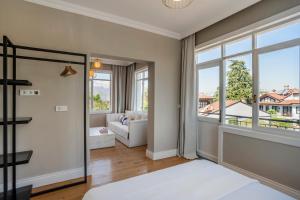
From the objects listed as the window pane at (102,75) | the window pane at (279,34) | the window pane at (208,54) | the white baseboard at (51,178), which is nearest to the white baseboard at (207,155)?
the window pane at (208,54)

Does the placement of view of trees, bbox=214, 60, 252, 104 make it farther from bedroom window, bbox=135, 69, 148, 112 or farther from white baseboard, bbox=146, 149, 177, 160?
bedroom window, bbox=135, 69, 148, 112

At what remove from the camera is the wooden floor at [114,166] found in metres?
2.30

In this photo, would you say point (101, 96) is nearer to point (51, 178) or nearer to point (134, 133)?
point (134, 133)

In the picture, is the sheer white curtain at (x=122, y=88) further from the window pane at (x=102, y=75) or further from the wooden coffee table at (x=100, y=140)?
the wooden coffee table at (x=100, y=140)

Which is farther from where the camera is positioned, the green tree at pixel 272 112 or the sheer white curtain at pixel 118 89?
the sheer white curtain at pixel 118 89

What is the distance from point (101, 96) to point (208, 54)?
459cm

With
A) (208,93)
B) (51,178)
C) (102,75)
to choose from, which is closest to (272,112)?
(208,93)

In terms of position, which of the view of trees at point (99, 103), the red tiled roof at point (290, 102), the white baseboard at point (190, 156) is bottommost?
the white baseboard at point (190, 156)

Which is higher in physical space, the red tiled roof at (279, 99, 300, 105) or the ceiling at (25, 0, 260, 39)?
the ceiling at (25, 0, 260, 39)

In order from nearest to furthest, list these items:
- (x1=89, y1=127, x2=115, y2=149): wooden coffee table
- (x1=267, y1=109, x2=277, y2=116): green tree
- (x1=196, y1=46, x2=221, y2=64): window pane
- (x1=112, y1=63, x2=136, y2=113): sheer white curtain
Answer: (x1=267, y1=109, x2=277, y2=116): green tree, (x1=196, y1=46, x2=221, y2=64): window pane, (x1=89, y1=127, x2=115, y2=149): wooden coffee table, (x1=112, y1=63, x2=136, y2=113): sheer white curtain

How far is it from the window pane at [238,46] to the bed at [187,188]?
2.25 metres

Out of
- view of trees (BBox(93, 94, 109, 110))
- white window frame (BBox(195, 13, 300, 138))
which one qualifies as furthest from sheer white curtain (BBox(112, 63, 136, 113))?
white window frame (BBox(195, 13, 300, 138))

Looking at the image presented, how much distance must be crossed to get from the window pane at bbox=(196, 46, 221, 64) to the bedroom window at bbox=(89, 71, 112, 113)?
4.12 metres

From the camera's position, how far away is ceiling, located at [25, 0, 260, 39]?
8.42ft
